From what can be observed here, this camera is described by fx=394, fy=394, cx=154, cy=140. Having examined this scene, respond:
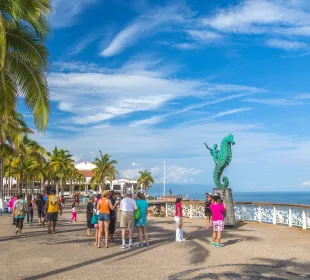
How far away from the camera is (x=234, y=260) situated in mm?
9719

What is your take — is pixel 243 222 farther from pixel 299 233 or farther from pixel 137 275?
pixel 137 275

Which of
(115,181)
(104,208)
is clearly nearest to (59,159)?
(115,181)

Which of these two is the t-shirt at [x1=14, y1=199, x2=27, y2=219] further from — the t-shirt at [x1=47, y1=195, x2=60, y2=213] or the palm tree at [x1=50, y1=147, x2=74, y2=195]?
the palm tree at [x1=50, y1=147, x2=74, y2=195]

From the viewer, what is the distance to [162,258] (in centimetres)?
1014

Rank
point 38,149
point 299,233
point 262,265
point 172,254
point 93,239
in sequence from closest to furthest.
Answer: point 262,265 < point 172,254 < point 93,239 < point 299,233 < point 38,149

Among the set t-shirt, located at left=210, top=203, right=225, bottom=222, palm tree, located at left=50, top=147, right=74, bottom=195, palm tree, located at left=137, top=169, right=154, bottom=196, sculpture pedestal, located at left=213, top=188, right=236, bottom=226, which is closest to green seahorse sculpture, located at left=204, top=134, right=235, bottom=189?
sculpture pedestal, located at left=213, top=188, right=236, bottom=226

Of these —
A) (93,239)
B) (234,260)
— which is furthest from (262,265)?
(93,239)

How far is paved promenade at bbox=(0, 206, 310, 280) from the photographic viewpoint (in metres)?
8.29

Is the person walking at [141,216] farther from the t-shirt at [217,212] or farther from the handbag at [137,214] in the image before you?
the t-shirt at [217,212]

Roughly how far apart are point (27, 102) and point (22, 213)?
20.2 feet

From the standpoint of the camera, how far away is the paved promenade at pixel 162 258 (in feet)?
27.2

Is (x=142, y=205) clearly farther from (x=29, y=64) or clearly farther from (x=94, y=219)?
(x=29, y=64)

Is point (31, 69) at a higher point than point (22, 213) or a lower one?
higher

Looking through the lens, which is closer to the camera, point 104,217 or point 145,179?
point 104,217
